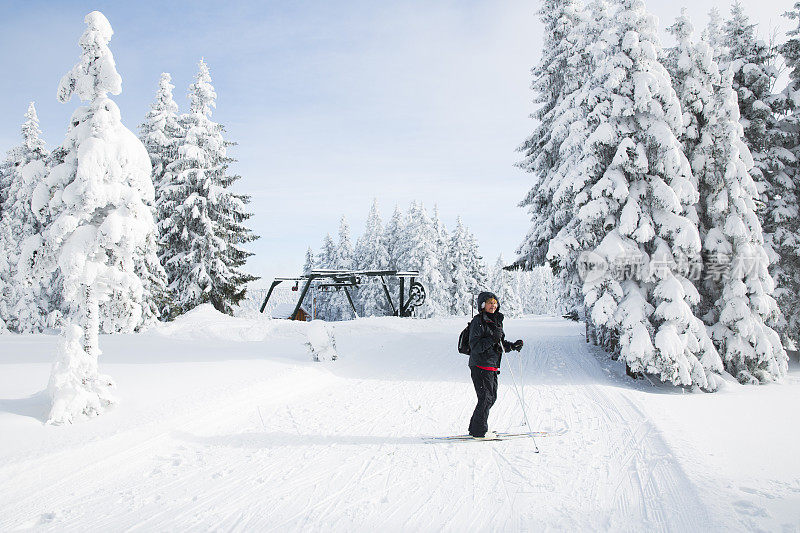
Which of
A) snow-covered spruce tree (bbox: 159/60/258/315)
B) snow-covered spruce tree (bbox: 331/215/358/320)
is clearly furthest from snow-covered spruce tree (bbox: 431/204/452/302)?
snow-covered spruce tree (bbox: 159/60/258/315)

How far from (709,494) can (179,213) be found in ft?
77.6

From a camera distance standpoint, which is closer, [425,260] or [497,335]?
[497,335]

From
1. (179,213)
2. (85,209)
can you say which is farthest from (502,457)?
(179,213)

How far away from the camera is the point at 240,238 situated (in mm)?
25672

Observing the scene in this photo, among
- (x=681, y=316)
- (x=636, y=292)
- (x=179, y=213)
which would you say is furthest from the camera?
(x=179, y=213)

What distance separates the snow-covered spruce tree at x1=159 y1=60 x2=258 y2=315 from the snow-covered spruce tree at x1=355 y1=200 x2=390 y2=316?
75.0 feet

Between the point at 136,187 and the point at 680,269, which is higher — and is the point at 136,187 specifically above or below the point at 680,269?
above

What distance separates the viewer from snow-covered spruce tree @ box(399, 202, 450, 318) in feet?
144

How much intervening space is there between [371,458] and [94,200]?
601 cm

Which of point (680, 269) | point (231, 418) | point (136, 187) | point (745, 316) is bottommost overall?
point (231, 418)

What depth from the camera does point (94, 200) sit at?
7203mm

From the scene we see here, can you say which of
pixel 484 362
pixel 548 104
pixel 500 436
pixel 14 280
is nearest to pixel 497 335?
pixel 484 362

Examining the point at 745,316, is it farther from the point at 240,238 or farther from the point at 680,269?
the point at 240,238

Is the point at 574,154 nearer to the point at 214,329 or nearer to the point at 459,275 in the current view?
the point at 214,329
